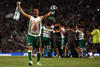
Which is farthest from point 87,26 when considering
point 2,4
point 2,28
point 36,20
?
point 36,20

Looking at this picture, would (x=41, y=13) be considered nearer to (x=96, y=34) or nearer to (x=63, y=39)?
(x=63, y=39)

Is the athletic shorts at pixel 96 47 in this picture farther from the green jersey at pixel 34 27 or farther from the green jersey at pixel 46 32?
the green jersey at pixel 34 27

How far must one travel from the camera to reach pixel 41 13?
35.0m

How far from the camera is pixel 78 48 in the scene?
23.5 m

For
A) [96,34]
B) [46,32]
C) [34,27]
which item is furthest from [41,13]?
[34,27]

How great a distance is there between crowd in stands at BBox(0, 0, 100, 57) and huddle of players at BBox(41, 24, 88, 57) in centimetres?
432

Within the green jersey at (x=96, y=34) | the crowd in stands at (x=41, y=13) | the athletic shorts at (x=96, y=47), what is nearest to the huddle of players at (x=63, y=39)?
the athletic shorts at (x=96, y=47)

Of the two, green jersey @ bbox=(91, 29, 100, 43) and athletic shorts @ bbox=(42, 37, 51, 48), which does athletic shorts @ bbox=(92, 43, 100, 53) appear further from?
athletic shorts @ bbox=(42, 37, 51, 48)

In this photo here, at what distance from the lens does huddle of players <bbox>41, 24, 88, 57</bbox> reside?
2308 centimetres

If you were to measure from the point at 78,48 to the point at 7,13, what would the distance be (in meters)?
15.3

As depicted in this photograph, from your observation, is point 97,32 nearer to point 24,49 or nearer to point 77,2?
point 24,49

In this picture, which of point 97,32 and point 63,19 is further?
point 63,19

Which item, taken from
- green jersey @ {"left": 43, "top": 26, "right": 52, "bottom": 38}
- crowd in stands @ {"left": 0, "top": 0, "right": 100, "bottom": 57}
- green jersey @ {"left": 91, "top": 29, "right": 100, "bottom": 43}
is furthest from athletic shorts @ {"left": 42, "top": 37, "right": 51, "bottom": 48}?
crowd in stands @ {"left": 0, "top": 0, "right": 100, "bottom": 57}

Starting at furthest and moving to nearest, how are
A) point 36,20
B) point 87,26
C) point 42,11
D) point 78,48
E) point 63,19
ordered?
point 42,11, point 63,19, point 87,26, point 78,48, point 36,20
